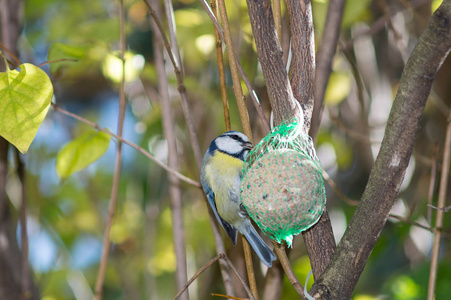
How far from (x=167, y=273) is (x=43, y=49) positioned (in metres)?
1.28

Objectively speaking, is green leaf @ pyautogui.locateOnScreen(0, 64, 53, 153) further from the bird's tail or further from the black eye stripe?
the bird's tail

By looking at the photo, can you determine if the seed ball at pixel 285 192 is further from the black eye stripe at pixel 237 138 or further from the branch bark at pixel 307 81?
the black eye stripe at pixel 237 138

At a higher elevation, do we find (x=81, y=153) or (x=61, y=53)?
(x=61, y=53)

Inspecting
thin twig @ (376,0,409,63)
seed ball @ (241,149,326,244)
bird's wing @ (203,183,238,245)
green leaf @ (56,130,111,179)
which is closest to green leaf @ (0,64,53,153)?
green leaf @ (56,130,111,179)

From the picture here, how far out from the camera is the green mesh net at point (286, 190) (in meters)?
0.78

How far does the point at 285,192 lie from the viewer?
79 centimetres

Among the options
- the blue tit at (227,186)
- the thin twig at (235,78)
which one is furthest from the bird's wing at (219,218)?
the thin twig at (235,78)

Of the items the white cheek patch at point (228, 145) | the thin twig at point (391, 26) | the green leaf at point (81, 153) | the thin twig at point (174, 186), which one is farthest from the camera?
the thin twig at point (391, 26)

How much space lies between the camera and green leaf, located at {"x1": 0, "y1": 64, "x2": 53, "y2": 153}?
690 mm

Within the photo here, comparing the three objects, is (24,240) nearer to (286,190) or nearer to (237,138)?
(237,138)

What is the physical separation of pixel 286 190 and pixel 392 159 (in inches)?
7.8

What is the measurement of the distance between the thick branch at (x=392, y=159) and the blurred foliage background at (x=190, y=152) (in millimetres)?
636

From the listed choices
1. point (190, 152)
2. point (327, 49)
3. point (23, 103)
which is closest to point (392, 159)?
point (327, 49)

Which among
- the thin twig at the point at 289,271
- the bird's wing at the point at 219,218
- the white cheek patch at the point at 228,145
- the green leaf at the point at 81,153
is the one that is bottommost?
the bird's wing at the point at 219,218
